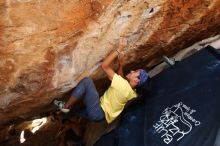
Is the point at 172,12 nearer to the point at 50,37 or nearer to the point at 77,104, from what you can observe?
the point at 50,37

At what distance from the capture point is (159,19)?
3.61m

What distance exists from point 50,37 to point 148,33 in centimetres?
118

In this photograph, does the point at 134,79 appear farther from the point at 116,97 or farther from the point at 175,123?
the point at 175,123

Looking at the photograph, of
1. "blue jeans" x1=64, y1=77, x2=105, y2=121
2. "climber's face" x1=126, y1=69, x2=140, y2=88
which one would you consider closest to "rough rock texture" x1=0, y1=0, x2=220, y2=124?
"blue jeans" x1=64, y1=77, x2=105, y2=121

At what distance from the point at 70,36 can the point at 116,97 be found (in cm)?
103

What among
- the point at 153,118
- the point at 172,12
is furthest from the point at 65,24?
the point at 153,118

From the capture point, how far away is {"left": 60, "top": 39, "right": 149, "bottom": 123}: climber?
3.67m

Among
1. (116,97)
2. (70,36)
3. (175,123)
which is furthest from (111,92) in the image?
(70,36)

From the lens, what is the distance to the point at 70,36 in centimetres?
321

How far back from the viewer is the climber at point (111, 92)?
367 centimetres

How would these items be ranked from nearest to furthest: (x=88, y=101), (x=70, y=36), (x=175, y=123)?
1. (x=70, y=36)
2. (x=175, y=123)
3. (x=88, y=101)

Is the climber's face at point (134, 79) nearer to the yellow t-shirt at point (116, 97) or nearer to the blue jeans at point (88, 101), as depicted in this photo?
the yellow t-shirt at point (116, 97)

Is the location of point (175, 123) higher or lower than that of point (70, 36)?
lower

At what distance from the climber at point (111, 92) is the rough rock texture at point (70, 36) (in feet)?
0.32
